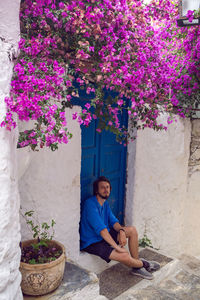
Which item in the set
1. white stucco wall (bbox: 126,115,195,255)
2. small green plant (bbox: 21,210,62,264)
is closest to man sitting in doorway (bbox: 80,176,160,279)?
white stucco wall (bbox: 126,115,195,255)

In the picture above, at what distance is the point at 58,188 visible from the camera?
3285mm

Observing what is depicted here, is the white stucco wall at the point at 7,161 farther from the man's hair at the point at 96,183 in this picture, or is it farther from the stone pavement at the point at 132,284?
the man's hair at the point at 96,183

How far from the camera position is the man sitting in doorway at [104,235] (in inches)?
141

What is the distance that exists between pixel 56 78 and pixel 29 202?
1398mm

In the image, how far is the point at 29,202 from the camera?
2.97 m

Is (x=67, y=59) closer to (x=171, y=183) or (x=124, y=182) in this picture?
(x=124, y=182)

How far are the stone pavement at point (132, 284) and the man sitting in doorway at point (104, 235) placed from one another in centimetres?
15

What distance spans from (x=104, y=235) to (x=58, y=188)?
81 centimetres

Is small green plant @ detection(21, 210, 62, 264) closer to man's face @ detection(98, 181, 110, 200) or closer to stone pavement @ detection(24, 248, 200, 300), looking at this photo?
stone pavement @ detection(24, 248, 200, 300)

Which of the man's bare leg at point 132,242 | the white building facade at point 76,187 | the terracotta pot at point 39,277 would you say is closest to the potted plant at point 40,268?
the terracotta pot at point 39,277

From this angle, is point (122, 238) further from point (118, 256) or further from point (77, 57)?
point (77, 57)

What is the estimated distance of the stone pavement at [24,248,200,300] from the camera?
258 centimetres

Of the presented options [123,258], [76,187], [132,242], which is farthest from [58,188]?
[132,242]

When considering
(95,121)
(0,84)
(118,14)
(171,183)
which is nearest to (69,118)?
(95,121)
